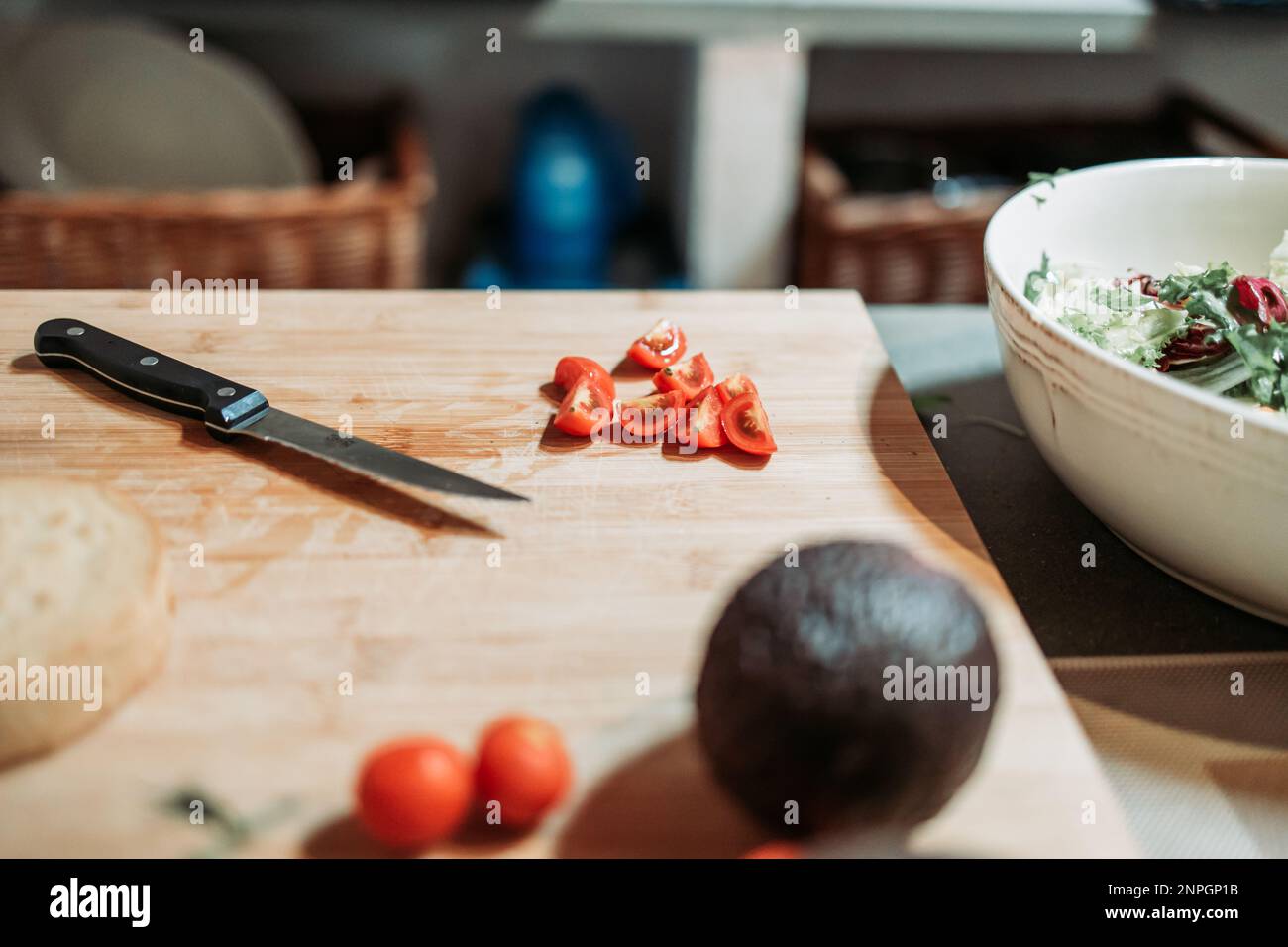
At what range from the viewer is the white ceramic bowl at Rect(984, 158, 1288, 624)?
651 mm

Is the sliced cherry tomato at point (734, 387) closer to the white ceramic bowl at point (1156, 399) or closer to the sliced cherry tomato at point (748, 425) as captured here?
the sliced cherry tomato at point (748, 425)

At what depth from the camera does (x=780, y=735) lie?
1.77 feet

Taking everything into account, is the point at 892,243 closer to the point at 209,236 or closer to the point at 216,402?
the point at 209,236

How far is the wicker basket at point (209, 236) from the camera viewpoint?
5.72 feet

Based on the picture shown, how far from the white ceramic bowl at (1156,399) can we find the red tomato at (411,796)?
47 cm

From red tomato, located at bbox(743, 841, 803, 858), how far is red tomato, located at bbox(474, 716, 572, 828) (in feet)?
0.37

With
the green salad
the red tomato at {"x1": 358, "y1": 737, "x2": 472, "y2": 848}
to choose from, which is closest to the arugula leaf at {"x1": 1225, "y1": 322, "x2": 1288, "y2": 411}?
the green salad

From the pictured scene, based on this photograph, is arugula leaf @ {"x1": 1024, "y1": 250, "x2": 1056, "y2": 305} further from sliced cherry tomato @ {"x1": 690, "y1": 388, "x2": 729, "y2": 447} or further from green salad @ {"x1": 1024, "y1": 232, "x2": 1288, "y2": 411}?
sliced cherry tomato @ {"x1": 690, "y1": 388, "x2": 729, "y2": 447}

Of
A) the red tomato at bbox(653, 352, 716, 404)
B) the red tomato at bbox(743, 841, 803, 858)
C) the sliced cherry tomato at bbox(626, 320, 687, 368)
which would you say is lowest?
the red tomato at bbox(743, 841, 803, 858)

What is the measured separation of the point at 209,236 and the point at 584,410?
1172 mm

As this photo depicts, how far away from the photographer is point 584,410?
87 cm

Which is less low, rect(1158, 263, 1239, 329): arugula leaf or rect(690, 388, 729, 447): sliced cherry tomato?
rect(1158, 263, 1239, 329): arugula leaf
